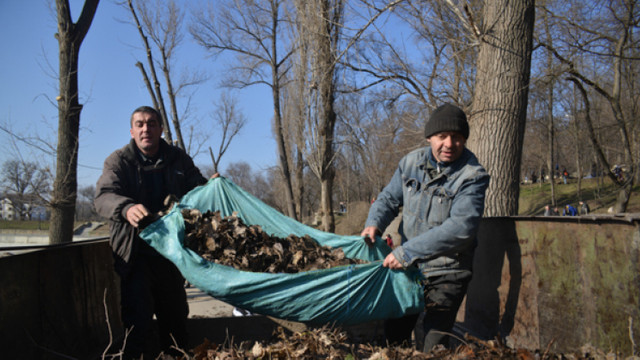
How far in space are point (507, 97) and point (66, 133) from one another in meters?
5.97

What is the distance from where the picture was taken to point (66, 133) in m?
5.91

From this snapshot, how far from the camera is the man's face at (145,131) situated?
300 cm

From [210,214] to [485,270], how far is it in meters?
2.22

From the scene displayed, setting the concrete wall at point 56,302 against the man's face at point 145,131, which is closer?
the concrete wall at point 56,302

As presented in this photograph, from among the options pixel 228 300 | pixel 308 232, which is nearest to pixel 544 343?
pixel 308 232

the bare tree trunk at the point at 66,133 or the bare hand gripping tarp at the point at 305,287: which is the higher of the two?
the bare tree trunk at the point at 66,133

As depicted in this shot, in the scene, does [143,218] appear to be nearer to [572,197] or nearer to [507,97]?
[507,97]

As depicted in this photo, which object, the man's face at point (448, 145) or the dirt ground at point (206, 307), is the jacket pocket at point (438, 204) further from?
the dirt ground at point (206, 307)

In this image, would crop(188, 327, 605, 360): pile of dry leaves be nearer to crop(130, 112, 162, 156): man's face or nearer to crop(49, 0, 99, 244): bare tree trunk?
crop(130, 112, 162, 156): man's face

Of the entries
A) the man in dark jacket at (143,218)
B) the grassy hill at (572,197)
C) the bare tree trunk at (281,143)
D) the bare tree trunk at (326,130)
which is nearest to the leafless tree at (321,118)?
the bare tree trunk at (326,130)

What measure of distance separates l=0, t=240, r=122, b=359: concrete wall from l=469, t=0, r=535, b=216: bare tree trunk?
3631mm

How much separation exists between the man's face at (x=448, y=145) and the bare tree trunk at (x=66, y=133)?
18.1ft

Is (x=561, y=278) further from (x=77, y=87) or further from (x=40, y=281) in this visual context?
(x=77, y=87)

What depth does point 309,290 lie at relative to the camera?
2.37m
